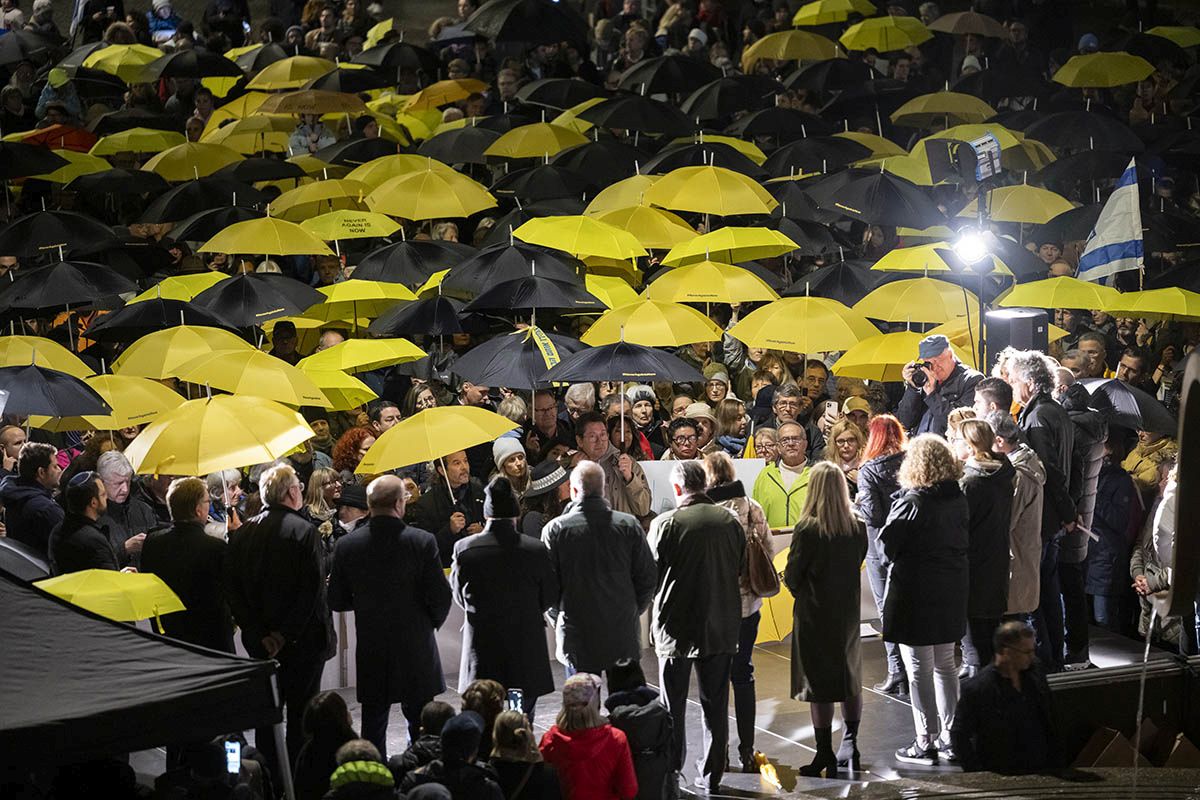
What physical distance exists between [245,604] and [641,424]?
524cm

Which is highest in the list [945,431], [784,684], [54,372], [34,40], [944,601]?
[34,40]

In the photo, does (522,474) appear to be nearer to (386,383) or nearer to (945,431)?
(945,431)

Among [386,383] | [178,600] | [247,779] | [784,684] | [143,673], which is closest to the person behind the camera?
[143,673]

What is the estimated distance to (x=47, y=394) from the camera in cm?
1159

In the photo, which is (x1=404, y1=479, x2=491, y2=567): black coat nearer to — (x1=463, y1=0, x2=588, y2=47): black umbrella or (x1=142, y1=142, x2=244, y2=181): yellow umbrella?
(x1=142, y1=142, x2=244, y2=181): yellow umbrella

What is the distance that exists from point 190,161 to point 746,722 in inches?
476

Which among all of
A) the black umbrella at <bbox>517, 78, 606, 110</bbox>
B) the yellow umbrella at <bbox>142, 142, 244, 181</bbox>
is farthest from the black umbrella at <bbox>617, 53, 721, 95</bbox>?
the yellow umbrella at <bbox>142, 142, 244, 181</bbox>

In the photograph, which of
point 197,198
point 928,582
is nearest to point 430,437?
point 928,582

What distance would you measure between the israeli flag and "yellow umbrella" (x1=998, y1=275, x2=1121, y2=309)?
0.66 m

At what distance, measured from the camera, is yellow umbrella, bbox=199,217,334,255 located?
1583cm

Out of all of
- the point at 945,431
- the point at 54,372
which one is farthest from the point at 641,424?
the point at 54,372

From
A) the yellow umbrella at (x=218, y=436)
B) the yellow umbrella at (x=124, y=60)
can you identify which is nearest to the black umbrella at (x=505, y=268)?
the yellow umbrella at (x=218, y=436)

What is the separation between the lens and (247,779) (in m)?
7.93

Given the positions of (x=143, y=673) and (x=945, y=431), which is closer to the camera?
(x=143, y=673)
